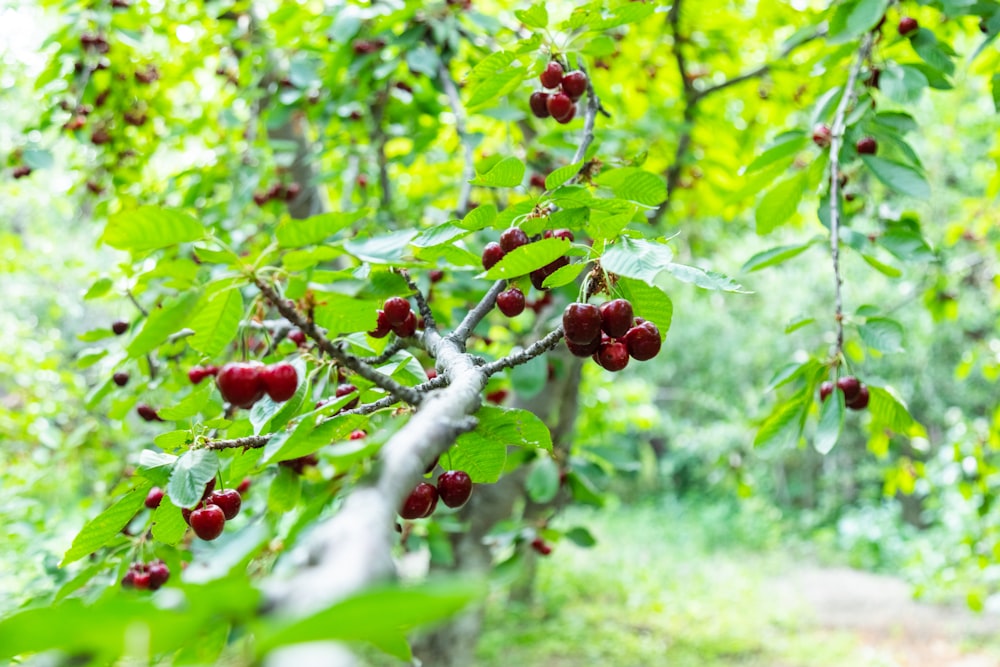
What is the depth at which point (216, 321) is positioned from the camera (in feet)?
2.84

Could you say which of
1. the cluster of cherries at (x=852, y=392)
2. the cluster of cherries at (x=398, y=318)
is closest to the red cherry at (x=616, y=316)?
the cluster of cherries at (x=398, y=318)

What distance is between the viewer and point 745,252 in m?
9.60

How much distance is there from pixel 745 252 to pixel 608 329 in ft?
30.4

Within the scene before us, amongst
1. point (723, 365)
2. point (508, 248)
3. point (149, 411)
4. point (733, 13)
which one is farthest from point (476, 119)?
point (723, 365)

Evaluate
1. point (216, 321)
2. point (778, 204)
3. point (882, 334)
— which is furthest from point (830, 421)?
point (216, 321)

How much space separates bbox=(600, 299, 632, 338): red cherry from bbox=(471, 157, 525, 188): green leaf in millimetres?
222

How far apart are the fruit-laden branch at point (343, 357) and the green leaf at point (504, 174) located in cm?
34

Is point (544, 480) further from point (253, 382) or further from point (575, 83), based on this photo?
point (253, 382)

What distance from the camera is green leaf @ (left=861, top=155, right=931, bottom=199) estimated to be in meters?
1.64

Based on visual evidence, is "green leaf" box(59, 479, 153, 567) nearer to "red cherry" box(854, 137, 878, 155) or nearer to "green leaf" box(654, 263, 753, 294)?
"green leaf" box(654, 263, 753, 294)

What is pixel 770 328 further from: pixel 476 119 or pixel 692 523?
pixel 476 119

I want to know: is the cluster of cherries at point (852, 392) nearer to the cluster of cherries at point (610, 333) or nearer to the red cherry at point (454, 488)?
the cluster of cherries at point (610, 333)

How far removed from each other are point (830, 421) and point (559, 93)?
0.82 metres

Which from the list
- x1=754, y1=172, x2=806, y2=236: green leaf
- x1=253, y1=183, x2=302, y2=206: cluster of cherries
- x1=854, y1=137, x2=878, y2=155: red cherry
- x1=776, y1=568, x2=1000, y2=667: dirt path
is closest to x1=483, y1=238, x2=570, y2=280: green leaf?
x1=754, y1=172, x2=806, y2=236: green leaf
